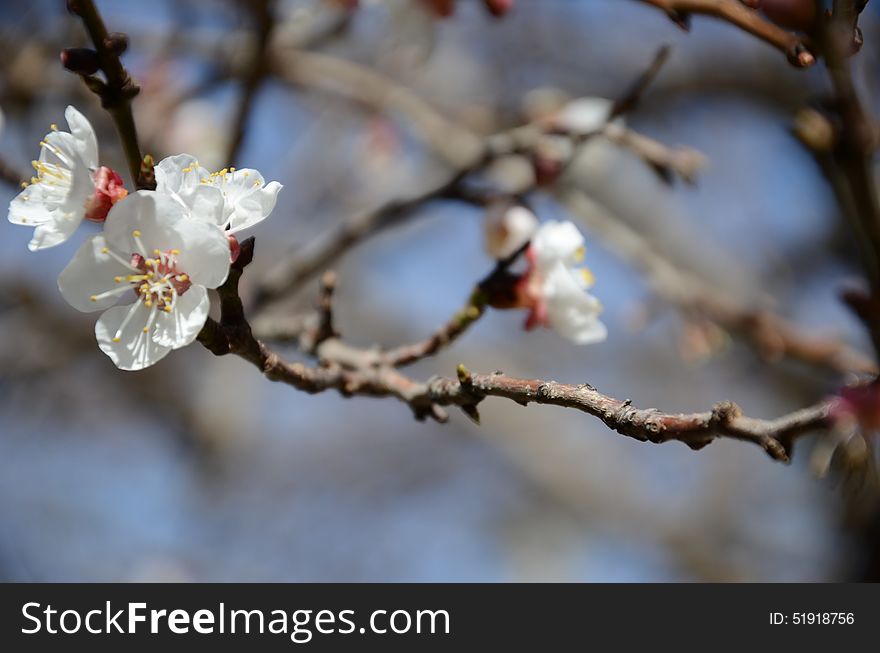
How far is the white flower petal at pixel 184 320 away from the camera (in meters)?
0.98

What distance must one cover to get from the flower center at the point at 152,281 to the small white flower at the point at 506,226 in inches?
29.1

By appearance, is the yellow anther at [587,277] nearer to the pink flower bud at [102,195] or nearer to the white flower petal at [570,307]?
the white flower petal at [570,307]

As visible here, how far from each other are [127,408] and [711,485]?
12.8 feet

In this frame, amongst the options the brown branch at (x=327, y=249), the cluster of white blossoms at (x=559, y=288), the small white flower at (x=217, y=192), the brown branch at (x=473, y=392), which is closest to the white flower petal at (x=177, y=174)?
the small white flower at (x=217, y=192)

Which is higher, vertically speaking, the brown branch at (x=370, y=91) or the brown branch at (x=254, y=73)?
the brown branch at (x=370, y=91)

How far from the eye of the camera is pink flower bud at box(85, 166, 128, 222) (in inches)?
40.2

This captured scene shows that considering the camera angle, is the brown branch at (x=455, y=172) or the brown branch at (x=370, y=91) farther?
the brown branch at (x=370, y=91)

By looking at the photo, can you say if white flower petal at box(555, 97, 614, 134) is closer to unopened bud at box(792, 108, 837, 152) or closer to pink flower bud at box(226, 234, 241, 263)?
unopened bud at box(792, 108, 837, 152)

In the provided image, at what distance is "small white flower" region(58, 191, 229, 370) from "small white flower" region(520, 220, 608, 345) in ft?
1.93

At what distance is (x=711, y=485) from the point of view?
18.8ft

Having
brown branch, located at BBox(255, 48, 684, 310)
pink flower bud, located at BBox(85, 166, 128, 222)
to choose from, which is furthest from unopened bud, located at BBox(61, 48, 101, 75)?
brown branch, located at BBox(255, 48, 684, 310)

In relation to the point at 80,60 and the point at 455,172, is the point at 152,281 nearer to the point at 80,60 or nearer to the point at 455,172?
the point at 80,60

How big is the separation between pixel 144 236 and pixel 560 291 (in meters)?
0.69

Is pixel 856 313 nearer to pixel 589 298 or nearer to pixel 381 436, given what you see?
pixel 589 298
